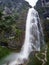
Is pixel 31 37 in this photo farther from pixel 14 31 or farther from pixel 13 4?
pixel 13 4

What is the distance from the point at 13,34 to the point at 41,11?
9.38 metres

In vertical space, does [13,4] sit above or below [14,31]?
above

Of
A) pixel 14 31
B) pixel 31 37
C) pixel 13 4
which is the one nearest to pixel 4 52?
pixel 14 31

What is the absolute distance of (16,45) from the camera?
28.3 metres

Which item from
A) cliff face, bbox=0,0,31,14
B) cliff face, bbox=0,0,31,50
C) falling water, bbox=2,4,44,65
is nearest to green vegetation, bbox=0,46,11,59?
falling water, bbox=2,4,44,65

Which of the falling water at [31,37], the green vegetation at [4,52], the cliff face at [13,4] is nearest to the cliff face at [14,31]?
the falling water at [31,37]

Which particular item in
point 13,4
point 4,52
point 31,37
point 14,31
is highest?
point 13,4

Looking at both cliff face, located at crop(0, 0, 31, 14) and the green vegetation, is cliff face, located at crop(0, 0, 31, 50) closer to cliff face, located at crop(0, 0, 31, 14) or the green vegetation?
the green vegetation

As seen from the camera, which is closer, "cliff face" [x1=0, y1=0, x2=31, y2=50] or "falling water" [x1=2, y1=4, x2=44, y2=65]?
"falling water" [x1=2, y1=4, x2=44, y2=65]

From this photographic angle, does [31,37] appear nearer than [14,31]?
No

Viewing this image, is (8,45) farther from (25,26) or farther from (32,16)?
(32,16)

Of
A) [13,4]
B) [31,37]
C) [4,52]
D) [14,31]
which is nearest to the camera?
[4,52]

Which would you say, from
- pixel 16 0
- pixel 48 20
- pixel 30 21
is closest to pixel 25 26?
pixel 30 21

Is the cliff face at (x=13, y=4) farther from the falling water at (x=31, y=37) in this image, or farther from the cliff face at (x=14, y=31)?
the falling water at (x=31, y=37)
